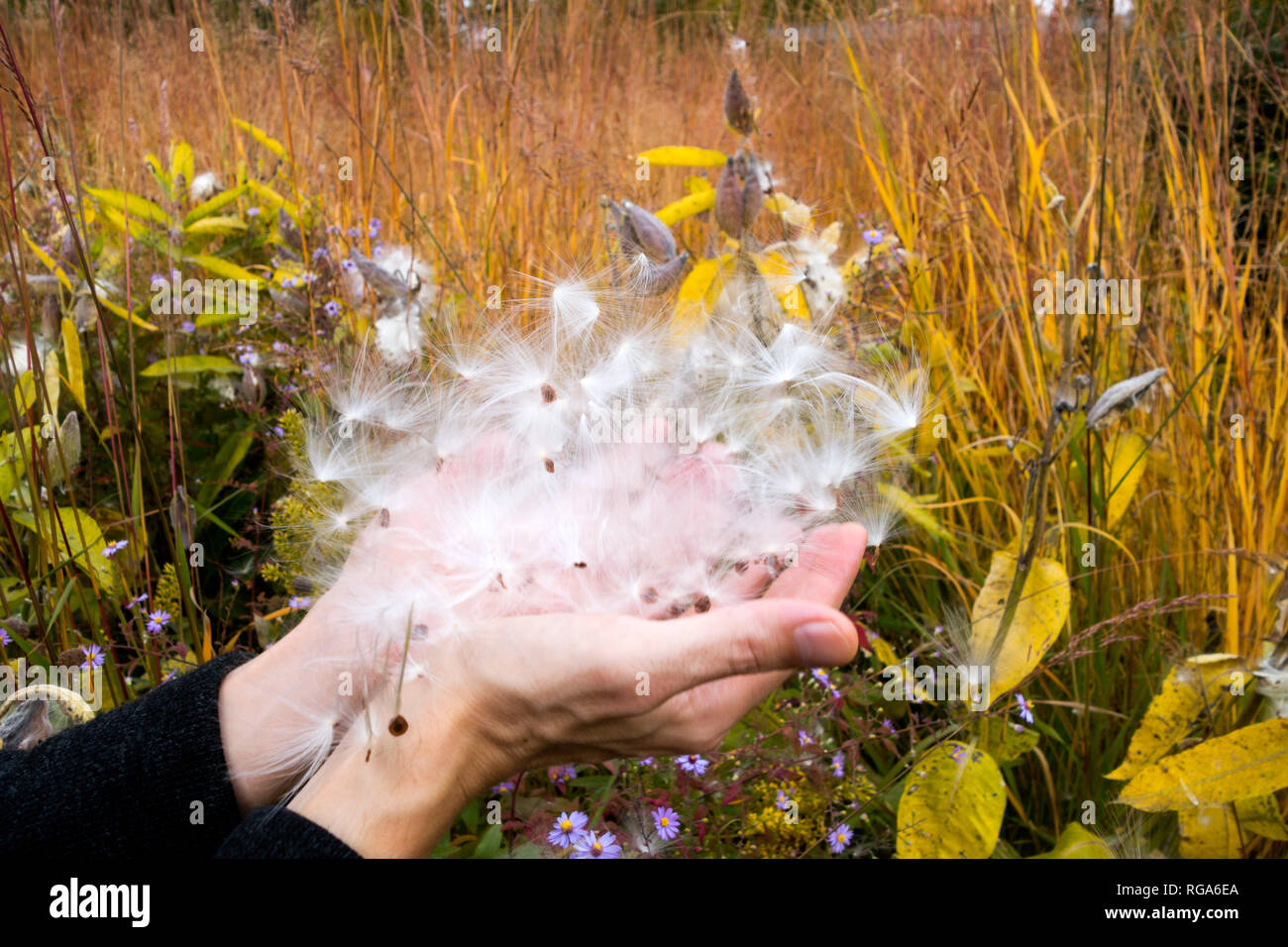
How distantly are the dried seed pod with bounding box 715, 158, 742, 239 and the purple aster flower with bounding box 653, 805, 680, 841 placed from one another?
95 cm

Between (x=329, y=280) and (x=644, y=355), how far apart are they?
115 centimetres

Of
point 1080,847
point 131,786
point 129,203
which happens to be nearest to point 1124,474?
point 1080,847

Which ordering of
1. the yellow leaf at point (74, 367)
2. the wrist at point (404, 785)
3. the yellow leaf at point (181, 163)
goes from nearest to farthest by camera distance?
1. the wrist at point (404, 785)
2. the yellow leaf at point (74, 367)
3. the yellow leaf at point (181, 163)

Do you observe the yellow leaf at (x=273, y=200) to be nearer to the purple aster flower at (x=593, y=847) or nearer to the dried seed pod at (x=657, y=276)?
the dried seed pod at (x=657, y=276)

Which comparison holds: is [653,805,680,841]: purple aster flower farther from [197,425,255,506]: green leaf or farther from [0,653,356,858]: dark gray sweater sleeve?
[197,425,255,506]: green leaf

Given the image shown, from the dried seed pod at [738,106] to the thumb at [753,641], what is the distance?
3.07 feet

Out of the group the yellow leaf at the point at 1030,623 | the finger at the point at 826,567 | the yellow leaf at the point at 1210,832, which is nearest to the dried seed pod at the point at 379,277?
the finger at the point at 826,567

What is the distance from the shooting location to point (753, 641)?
3.65 feet

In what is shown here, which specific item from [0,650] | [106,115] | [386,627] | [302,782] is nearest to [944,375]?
[386,627]

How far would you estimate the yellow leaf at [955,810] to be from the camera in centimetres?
140

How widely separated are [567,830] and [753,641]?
1.63 feet

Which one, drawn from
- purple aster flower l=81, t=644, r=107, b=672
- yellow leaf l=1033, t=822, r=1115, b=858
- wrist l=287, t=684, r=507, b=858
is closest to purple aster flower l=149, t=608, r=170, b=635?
purple aster flower l=81, t=644, r=107, b=672

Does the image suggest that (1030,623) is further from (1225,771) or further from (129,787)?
(129,787)
